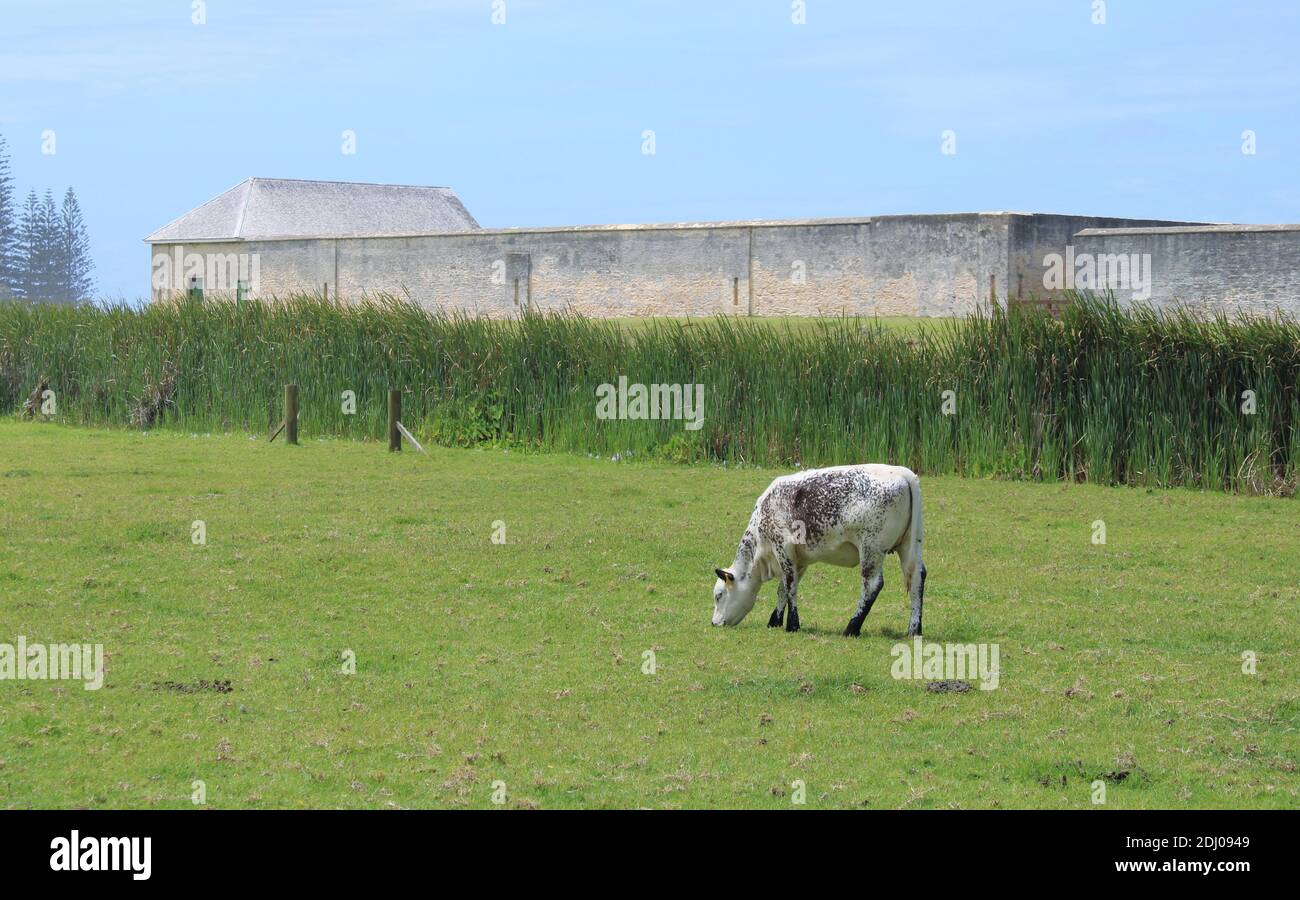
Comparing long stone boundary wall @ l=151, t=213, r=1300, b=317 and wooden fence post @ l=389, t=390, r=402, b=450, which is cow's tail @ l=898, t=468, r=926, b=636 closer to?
wooden fence post @ l=389, t=390, r=402, b=450

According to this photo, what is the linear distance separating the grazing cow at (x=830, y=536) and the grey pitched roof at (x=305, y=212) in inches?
2135

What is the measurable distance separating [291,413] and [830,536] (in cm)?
2111

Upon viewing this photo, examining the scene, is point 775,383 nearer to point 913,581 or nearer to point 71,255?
point 913,581

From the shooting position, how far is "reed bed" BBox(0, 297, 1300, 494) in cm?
2472

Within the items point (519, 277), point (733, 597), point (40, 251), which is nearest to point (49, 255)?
point (40, 251)

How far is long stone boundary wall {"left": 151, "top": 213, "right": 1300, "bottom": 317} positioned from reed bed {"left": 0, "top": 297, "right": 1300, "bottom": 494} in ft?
25.9

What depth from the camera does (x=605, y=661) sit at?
38.2 ft

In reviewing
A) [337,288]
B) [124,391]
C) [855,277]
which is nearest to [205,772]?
[124,391]

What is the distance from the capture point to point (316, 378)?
34.1 m

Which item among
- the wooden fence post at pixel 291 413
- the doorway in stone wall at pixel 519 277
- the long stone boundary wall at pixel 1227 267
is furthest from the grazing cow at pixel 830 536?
the doorway in stone wall at pixel 519 277

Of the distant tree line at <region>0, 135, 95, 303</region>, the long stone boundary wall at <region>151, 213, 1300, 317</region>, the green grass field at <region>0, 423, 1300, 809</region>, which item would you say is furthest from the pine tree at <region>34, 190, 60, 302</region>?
the green grass field at <region>0, 423, 1300, 809</region>

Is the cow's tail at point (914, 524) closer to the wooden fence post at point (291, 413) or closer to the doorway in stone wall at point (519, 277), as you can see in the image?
the wooden fence post at point (291, 413)
